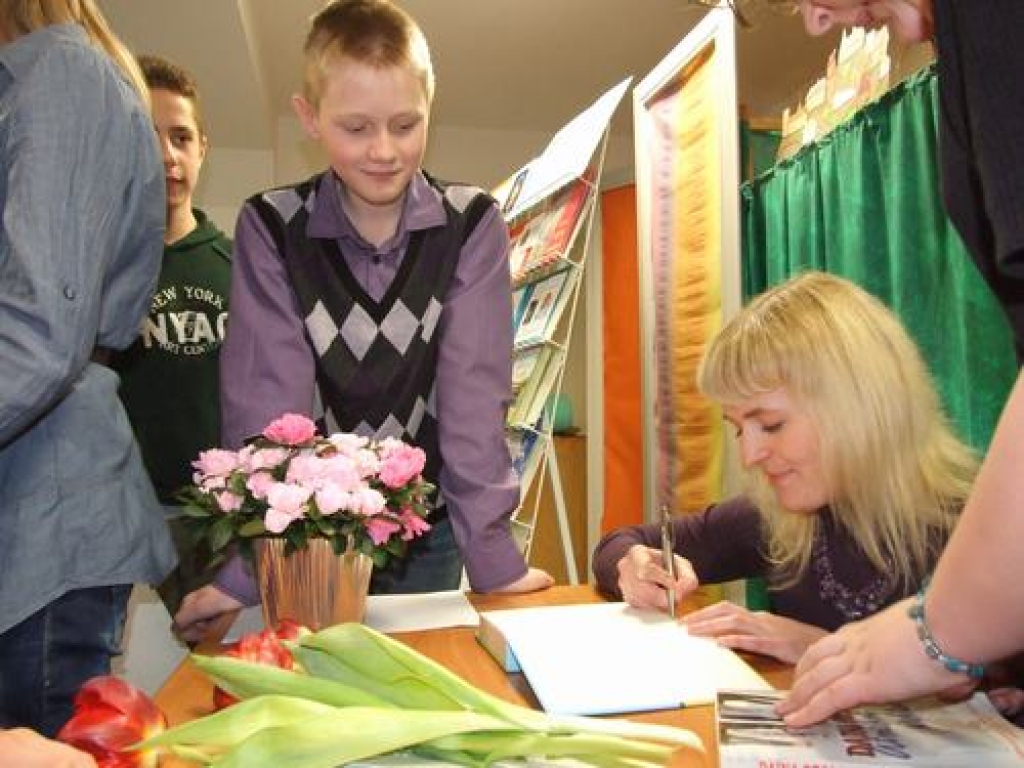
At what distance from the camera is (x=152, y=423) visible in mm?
1812

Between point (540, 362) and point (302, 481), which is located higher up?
point (540, 362)

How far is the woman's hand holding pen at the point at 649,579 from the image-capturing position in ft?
3.51

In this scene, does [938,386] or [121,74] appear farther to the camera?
[938,386]

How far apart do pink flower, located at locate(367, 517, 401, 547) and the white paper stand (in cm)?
18

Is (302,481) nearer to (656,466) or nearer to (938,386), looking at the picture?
(938,386)

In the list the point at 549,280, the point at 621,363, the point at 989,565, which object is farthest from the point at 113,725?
the point at 621,363

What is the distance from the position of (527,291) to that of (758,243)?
72 centimetres

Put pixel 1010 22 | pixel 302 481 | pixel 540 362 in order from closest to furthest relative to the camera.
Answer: pixel 1010 22 → pixel 302 481 → pixel 540 362

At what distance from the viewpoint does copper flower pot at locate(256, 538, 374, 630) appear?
0.89 m

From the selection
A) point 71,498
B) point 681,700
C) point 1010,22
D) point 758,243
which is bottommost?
point 681,700

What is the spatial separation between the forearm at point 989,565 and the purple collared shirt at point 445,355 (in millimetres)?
758

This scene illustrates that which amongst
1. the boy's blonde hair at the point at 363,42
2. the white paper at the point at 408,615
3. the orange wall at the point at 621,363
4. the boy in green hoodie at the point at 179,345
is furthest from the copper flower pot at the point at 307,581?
the orange wall at the point at 621,363

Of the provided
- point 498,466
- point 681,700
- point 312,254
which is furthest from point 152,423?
point 681,700

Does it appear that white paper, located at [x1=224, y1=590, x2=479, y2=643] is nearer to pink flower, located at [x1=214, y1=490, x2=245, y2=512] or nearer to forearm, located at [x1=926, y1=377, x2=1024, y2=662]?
pink flower, located at [x1=214, y1=490, x2=245, y2=512]
